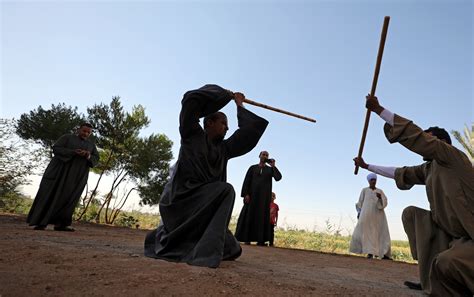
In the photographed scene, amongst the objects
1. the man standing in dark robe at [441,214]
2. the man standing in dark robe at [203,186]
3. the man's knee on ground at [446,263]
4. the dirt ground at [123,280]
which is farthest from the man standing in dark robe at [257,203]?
the man's knee on ground at [446,263]

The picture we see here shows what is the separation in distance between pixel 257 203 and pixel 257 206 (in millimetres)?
76

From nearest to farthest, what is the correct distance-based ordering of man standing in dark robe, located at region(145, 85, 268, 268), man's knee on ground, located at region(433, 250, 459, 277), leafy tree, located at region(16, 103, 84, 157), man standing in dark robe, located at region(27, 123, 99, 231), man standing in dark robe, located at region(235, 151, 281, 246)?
man's knee on ground, located at region(433, 250, 459, 277) < man standing in dark robe, located at region(145, 85, 268, 268) < man standing in dark robe, located at region(27, 123, 99, 231) < man standing in dark robe, located at region(235, 151, 281, 246) < leafy tree, located at region(16, 103, 84, 157)

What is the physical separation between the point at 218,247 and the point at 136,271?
914mm

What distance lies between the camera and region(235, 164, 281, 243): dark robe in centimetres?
867

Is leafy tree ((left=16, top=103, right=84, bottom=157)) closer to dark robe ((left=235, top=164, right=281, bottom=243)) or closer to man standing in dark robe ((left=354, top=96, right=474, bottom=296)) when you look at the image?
dark robe ((left=235, top=164, right=281, bottom=243))

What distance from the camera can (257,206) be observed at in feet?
28.9

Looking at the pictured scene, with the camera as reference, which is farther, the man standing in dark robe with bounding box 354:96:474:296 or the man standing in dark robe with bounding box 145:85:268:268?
the man standing in dark robe with bounding box 145:85:268:268

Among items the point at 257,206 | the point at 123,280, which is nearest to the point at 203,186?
the point at 123,280

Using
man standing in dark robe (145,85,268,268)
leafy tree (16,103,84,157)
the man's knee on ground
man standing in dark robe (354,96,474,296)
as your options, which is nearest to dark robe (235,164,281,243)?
man standing in dark robe (145,85,268,268)

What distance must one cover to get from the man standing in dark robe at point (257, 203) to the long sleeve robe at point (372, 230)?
2143 mm

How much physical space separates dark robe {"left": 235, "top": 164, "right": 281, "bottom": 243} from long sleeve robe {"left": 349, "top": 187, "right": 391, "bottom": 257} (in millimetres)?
2143

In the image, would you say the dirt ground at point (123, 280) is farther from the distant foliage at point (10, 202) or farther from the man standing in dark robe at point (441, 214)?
the distant foliage at point (10, 202)

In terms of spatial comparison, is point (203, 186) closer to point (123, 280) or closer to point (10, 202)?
point (123, 280)

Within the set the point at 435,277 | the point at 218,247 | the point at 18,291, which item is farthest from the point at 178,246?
the point at 435,277
